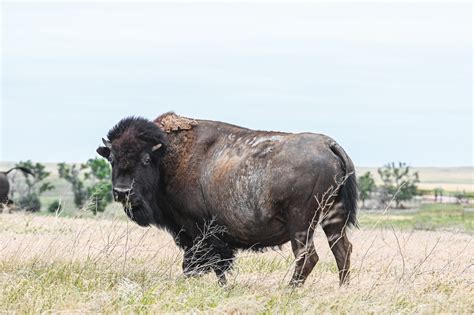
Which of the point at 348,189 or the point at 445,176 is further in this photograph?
the point at 445,176

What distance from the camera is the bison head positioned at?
998 centimetres

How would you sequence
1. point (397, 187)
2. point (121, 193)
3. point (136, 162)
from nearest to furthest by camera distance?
point (121, 193) → point (136, 162) → point (397, 187)

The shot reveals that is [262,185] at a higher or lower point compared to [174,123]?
→ lower

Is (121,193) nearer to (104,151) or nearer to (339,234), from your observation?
(104,151)

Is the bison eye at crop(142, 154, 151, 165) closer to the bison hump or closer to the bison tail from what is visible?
the bison hump

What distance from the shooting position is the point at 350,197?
368 inches

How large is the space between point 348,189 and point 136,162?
2.66 meters

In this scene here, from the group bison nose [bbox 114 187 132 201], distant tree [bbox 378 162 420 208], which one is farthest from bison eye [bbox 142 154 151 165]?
distant tree [bbox 378 162 420 208]

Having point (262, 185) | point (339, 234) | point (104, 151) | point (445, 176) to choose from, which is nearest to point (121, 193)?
point (104, 151)

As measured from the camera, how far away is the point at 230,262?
9.95 metres

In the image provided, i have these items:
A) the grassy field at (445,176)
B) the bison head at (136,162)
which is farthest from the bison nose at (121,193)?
the grassy field at (445,176)

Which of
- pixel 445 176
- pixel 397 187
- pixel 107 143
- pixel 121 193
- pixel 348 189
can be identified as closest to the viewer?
pixel 348 189

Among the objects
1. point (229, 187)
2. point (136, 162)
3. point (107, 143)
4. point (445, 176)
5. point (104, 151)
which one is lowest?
point (445, 176)

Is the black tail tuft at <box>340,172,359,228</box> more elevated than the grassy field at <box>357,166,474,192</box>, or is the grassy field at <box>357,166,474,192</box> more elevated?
the black tail tuft at <box>340,172,359,228</box>
